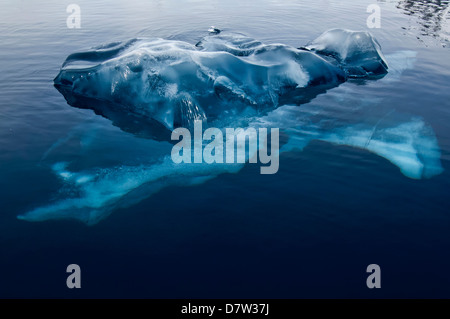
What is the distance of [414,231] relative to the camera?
899 centimetres

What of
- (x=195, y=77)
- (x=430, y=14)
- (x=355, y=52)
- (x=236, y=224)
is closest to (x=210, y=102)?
(x=195, y=77)

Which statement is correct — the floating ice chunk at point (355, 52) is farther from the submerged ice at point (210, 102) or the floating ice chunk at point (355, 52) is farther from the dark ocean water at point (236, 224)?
the dark ocean water at point (236, 224)

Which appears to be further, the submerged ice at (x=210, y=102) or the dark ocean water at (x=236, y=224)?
the submerged ice at (x=210, y=102)

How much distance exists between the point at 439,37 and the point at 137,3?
26278mm

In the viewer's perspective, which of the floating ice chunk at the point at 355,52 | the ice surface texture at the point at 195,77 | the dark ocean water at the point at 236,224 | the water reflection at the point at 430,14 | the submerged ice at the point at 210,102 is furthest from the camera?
the water reflection at the point at 430,14

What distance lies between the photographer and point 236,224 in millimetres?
9211

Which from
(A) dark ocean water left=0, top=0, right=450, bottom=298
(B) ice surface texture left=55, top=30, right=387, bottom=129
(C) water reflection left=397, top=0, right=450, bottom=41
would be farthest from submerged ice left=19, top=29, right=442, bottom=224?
(C) water reflection left=397, top=0, right=450, bottom=41

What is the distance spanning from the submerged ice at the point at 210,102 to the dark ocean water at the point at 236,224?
44 cm

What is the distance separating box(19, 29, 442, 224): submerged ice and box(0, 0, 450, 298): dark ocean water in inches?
17.4

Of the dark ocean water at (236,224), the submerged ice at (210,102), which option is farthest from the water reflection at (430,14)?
the dark ocean water at (236,224)

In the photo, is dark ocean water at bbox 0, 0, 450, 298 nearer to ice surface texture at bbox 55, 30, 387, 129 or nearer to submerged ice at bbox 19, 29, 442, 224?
submerged ice at bbox 19, 29, 442, 224

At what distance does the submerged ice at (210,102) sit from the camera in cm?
1085

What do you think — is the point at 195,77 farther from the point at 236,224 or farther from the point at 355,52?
the point at 355,52
